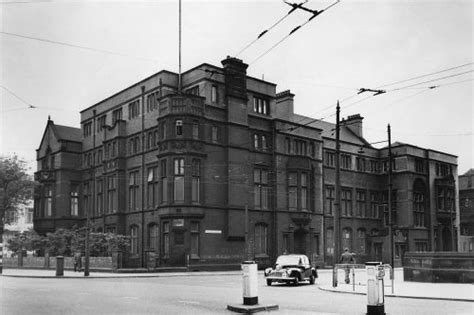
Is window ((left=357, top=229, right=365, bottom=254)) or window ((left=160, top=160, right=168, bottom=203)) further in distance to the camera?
window ((left=357, top=229, right=365, bottom=254))

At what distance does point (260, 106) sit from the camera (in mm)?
50625

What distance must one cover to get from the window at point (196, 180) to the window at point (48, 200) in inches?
833

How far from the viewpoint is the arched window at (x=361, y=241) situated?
199 feet

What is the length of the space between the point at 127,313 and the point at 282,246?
3635cm

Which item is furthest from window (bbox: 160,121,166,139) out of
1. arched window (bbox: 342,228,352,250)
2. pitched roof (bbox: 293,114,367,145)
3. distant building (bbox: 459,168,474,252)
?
distant building (bbox: 459,168,474,252)

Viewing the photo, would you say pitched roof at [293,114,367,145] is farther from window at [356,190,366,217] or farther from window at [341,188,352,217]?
window at [341,188,352,217]

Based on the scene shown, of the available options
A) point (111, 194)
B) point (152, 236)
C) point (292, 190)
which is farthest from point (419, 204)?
point (111, 194)

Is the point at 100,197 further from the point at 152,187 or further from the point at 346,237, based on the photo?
the point at 346,237

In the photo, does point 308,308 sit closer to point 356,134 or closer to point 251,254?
point 251,254

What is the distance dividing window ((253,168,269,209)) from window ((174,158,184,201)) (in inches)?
302

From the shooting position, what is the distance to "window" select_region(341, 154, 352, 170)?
60.4m

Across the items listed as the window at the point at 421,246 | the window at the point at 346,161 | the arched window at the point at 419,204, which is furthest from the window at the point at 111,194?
the window at the point at 421,246

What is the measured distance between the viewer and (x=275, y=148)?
50281mm

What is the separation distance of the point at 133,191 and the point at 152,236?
532 centimetres
